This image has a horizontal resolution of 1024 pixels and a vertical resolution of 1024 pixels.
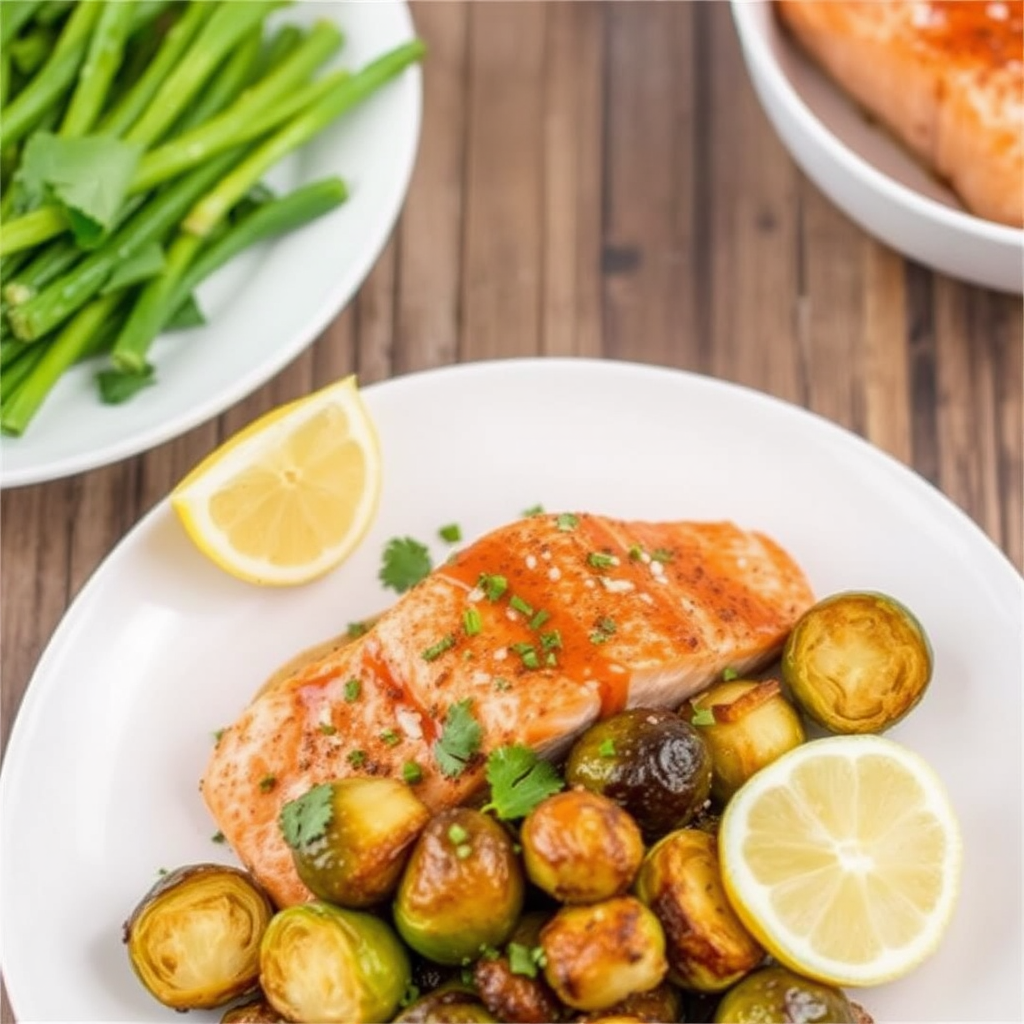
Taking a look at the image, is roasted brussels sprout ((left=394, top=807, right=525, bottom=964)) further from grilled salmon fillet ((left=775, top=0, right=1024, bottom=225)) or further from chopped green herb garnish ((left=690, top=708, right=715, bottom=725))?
grilled salmon fillet ((left=775, top=0, right=1024, bottom=225))

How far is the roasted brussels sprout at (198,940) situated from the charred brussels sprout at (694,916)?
0.75 metres

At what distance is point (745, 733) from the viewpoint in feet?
10.8

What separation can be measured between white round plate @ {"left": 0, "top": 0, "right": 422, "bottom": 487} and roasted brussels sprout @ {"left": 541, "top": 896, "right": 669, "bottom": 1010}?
1.43m

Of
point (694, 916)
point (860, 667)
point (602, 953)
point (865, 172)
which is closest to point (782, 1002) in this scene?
point (694, 916)

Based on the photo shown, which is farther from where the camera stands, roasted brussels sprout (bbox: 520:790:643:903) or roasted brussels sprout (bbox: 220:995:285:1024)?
roasted brussels sprout (bbox: 220:995:285:1024)

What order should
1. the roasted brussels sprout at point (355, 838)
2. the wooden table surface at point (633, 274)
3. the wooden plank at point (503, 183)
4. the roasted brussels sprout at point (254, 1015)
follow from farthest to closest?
the wooden plank at point (503, 183), the wooden table surface at point (633, 274), the roasted brussels sprout at point (254, 1015), the roasted brussels sprout at point (355, 838)

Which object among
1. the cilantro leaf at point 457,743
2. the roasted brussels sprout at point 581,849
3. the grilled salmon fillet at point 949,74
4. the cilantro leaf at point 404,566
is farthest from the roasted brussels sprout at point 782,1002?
the grilled salmon fillet at point 949,74

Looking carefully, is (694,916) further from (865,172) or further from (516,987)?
(865,172)

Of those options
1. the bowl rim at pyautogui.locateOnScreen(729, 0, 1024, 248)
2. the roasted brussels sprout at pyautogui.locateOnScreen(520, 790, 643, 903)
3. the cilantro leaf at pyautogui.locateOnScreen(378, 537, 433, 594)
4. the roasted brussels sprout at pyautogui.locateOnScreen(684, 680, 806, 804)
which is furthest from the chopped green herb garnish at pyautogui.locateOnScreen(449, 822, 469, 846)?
the bowl rim at pyautogui.locateOnScreen(729, 0, 1024, 248)

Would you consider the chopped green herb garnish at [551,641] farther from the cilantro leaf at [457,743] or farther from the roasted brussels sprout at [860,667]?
Answer: the roasted brussels sprout at [860,667]

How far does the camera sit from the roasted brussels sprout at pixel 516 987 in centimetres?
295

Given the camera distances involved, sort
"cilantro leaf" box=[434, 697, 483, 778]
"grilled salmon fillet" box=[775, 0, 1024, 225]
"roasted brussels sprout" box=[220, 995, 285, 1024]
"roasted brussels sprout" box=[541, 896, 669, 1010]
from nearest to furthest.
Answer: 1. "roasted brussels sprout" box=[541, 896, 669, 1010]
2. "roasted brussels sprout" box=[220, 995, 285, 1024]
3. "cilantro leaf" box=[434, 697, 483, 778]
4. "grilled salmon fillet" box=[775, 0, 1024, 225]

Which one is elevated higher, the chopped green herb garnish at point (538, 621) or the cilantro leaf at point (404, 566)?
the chopped green herb garnish at point (538, 621)

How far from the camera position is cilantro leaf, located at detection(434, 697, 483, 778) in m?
3.22
